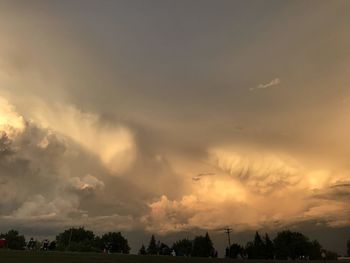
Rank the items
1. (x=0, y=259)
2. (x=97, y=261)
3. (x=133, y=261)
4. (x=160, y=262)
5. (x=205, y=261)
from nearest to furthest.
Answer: (x=0, y=259) < (x=97, y=261) < (x=133, y=261) < (x=160, y=262) < (x=205, y=261)

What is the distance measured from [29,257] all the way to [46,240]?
32.9m

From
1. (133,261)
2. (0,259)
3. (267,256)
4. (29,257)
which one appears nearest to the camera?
(0,259)

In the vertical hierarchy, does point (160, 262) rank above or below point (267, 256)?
below

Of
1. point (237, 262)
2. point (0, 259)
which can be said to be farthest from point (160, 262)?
point (0, 259)

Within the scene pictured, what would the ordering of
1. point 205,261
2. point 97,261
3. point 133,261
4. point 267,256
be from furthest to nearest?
point 267,256, point 205,261, point 133,261, point 97,261

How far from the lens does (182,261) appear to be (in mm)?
83312

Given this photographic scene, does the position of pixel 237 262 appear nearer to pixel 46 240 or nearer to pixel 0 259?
pixel 46 240

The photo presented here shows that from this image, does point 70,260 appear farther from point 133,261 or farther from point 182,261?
point 182,261

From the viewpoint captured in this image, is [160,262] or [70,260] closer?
[70,260]

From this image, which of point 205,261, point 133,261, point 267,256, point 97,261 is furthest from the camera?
point 267,256

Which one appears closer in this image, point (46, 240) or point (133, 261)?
point (133, 261)

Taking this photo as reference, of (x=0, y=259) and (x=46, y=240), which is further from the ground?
(x=46, y=240)

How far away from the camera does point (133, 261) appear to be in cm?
7400

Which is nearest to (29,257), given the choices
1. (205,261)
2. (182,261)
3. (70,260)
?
(70,260)
